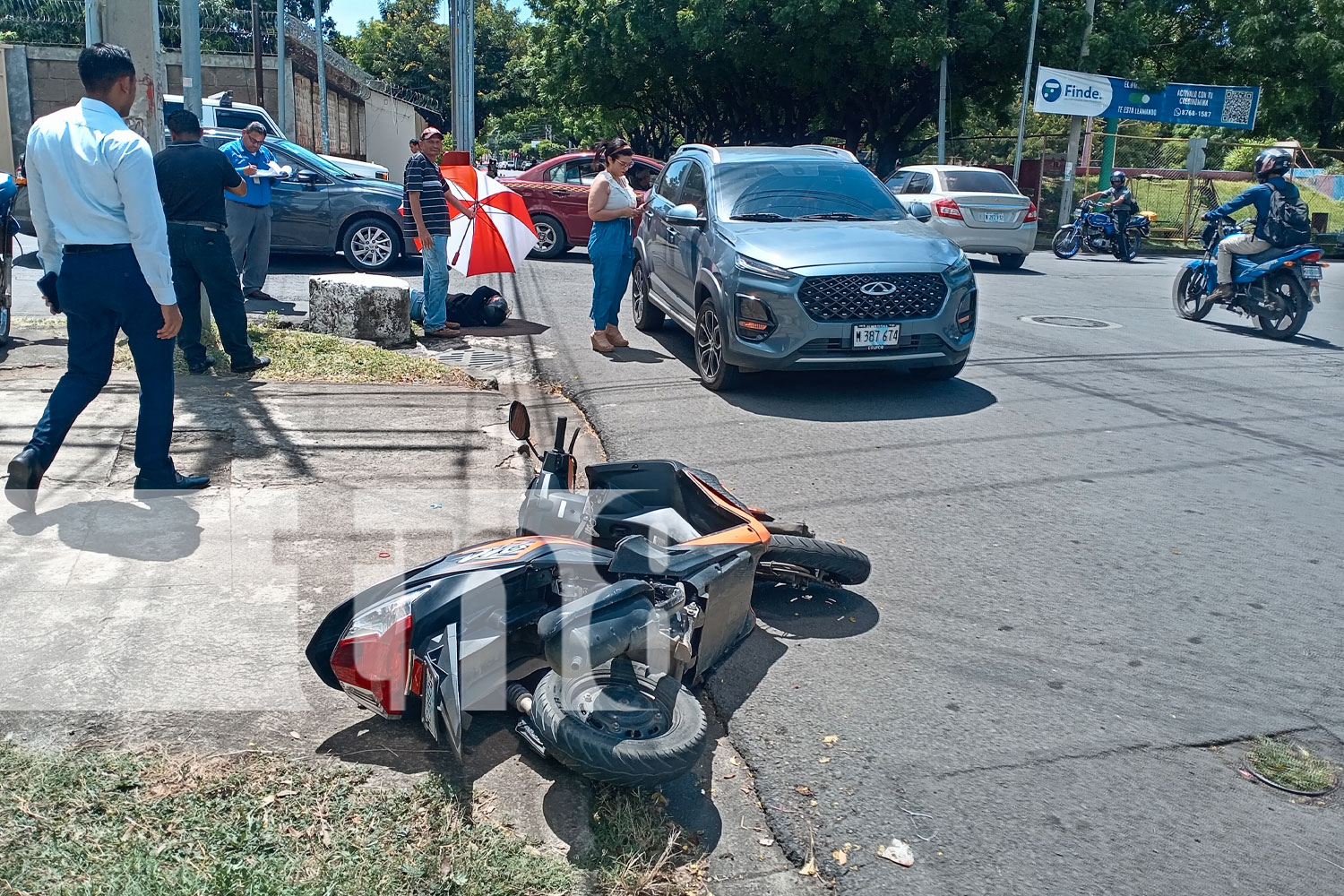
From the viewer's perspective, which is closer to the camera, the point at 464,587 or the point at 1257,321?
the point at 464,587

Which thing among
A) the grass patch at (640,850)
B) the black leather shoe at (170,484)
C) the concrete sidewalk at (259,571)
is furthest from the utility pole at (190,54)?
the grass patch at (640,850)

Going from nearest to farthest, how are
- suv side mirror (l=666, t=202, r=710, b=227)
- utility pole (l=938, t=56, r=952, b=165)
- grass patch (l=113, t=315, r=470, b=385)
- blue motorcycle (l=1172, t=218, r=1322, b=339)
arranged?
1. grass patch (l=113, t=315, r=470, b=385)
2. suv side mirror (l=666, t=202, r=710, b=227)
3. blue motorcycle (l=1172, t=218, r=1322, b=339)
4. utility pole (l=938, t=56, r=952, b=165)

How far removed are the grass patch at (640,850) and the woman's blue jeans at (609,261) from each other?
6655 millimetres

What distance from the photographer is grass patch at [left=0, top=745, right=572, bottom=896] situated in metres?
2.57

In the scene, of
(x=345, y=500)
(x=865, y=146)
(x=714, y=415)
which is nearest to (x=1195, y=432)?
(x=714, y=415)

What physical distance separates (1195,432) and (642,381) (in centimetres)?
379

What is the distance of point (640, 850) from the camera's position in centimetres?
279

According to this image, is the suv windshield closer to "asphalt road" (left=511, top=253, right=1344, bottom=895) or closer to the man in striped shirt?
"asphalt road" (left=511, top=253, right=1344, bottom=895)

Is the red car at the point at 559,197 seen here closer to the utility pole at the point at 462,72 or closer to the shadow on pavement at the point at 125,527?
the utility pole at the point at 462,72

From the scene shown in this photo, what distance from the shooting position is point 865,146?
35844mm

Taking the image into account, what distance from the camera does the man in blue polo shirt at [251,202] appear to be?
10.0 meters

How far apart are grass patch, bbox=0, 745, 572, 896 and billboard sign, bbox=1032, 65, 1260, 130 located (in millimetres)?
25660

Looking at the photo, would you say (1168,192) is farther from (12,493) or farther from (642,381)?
(12,493)

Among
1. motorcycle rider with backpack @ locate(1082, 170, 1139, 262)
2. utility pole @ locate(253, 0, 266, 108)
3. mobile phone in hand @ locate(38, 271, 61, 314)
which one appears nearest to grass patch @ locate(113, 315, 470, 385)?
mobile phone in hand @ locate(38, 271, 61, 314)
